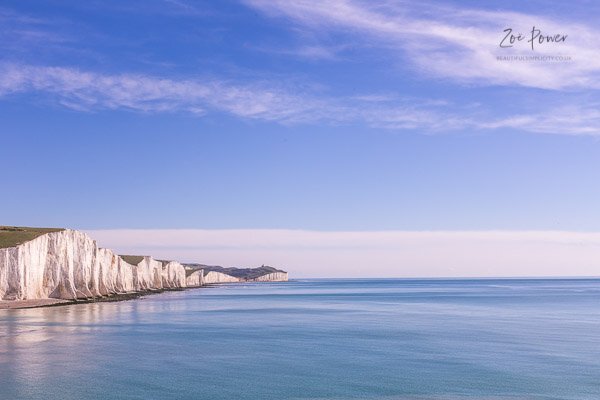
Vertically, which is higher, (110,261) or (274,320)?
(110,261)

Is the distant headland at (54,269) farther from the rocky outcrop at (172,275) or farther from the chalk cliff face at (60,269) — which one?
the rocky outcrop at (172,275)

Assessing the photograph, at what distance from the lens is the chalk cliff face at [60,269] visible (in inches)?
2569

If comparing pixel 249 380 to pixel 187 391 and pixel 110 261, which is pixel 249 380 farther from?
pixel 110 261

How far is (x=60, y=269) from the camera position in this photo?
7769 centimetres

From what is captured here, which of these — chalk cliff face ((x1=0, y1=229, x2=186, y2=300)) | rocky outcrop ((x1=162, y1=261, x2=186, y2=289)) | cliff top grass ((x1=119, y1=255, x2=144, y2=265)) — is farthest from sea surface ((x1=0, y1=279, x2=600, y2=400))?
rocky outcrop ((x1=162, y1=261, x2=186, y2=289))

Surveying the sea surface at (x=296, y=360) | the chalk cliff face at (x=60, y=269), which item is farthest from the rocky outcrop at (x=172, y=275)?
the sea surface at (x=296, y=360)

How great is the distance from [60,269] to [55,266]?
1.30m

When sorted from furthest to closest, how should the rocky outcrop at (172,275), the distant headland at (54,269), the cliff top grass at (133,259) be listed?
the rocky outcrop at (172,275) → the cliff top grass at (133,259) → the distant headland at (54,269)

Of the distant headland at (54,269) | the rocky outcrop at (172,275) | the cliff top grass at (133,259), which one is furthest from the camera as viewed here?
the rocky outcrop at (172,275)

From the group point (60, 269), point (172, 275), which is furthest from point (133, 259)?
point (60, 269)

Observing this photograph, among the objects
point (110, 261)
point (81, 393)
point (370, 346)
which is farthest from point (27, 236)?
point (81, 393)

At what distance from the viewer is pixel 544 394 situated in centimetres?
2297

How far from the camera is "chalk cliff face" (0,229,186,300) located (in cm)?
6525

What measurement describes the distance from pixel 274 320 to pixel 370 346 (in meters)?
23.2
